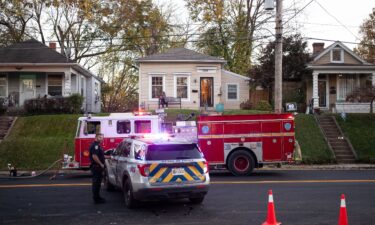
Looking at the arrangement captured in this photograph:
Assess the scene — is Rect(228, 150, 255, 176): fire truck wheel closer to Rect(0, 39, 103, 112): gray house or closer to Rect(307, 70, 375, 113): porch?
Rect(0, 39, 103, 112): gray house

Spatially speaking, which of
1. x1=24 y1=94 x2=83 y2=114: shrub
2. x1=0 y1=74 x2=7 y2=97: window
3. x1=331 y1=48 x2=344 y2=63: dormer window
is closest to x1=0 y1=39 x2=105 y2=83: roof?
x1=0 y1=74 x2=7 y2=97: window

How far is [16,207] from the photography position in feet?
38.7

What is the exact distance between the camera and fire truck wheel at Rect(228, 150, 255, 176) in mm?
18547

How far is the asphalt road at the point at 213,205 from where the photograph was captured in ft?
33.5

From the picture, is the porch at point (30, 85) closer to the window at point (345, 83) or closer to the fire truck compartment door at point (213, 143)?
the fire truck compartment door at point (213, 143)

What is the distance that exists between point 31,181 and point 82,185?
2.62 meters

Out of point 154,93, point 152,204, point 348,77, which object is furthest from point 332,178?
point 348,77

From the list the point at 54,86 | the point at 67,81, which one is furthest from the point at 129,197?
the point at 54,86

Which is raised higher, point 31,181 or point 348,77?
point 348,77

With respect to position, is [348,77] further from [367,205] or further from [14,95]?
[367,205]

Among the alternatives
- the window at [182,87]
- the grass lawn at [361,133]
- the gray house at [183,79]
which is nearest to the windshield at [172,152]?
the grass lawn at [361,133]

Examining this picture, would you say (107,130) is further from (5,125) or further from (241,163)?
(5,125)

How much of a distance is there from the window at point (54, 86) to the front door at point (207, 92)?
1037 cm

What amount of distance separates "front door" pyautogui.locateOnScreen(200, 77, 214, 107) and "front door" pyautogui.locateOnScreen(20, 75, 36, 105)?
12131 mm
